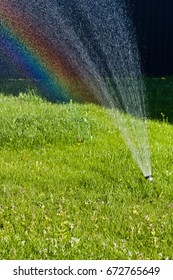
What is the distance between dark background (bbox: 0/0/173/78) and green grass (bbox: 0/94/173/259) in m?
5.27

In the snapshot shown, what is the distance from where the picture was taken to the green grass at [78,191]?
3186 mm

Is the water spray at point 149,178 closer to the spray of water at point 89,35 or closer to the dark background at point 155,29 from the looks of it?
the spray of water at point 89,35

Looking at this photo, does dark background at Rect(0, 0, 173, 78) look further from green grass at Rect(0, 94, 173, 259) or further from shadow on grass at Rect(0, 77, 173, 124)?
green grass at Rect(0, 94, 173, 259)

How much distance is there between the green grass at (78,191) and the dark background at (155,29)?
17.3 feet

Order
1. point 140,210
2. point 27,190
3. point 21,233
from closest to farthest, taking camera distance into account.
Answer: point 21,233, point 140,210, point 27,190

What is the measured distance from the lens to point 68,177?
417cm

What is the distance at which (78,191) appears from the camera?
3.92m

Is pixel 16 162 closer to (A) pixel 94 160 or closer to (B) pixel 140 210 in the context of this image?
(A) pixel 94 160

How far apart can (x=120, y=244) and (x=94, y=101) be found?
3.96m

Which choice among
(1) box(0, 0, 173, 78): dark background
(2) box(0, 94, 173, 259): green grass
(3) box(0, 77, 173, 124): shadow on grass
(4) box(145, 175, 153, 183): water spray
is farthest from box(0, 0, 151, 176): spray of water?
(4) box(145, 175, 153, 183): water spray

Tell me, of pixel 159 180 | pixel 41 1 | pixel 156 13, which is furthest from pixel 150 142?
pixel 156 13

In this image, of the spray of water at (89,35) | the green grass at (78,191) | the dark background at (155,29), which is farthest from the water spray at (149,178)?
the dark background at (155,29)

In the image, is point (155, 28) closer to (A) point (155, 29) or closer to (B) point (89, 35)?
(A) point (155, 29)

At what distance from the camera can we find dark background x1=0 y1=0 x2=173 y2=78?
1058 centimetres
